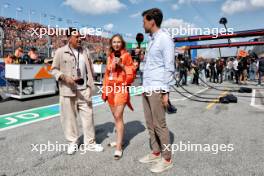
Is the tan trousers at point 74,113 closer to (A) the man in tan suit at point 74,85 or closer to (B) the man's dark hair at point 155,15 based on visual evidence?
(A) the man in tan suit at point 74,85

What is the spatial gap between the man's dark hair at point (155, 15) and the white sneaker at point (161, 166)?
1.74 meters

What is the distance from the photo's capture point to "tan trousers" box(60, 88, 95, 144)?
136 inches

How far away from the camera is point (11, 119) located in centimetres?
551

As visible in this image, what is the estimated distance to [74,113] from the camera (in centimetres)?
354

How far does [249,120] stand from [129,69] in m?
3.65

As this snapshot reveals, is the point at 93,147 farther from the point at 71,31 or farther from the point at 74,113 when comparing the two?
the point at 71,31

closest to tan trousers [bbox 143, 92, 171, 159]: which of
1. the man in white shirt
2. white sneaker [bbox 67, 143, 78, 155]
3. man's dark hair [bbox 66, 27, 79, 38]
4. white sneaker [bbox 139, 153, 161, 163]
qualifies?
the man in white shirt

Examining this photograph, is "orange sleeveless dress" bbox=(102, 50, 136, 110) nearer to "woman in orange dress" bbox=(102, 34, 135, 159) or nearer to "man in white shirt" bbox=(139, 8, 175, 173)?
"woman in orange dress" bbox=(102, 34, 135, 159)

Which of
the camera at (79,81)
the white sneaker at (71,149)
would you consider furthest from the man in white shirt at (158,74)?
the white sneaker at (71,149)

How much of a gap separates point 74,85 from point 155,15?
1.51 m

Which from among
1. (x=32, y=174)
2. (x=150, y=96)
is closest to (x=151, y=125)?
(x=150, y=96)

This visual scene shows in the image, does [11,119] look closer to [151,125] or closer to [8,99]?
[8,99]

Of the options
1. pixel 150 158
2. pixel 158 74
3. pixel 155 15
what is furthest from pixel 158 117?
pixel 155 15

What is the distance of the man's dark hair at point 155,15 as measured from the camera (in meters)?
2.83
